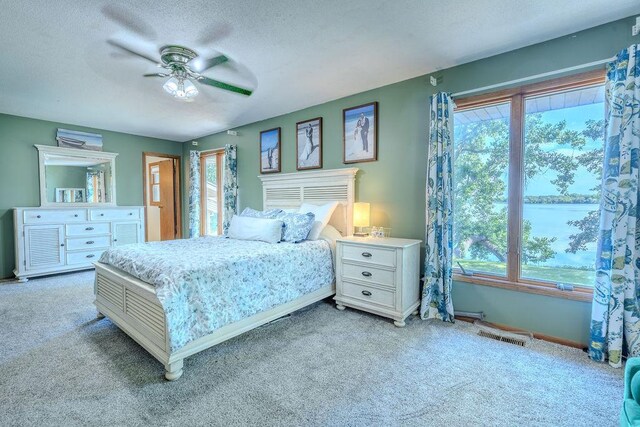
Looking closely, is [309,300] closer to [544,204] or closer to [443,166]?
[443,166]

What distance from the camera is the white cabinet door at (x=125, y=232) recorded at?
4.88 m

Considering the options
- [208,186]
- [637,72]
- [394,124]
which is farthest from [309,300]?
[208,186]

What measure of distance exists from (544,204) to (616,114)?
803 mm

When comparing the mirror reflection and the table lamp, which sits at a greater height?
the mirror reflection

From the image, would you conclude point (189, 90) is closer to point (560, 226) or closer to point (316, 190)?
point (316, 190)

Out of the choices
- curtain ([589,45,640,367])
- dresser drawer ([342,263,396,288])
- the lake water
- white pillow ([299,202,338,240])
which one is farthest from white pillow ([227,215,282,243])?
curtain ([589,45,640,367])

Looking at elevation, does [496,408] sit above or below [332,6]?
below

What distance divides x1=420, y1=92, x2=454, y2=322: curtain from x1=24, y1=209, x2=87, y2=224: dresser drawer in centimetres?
518

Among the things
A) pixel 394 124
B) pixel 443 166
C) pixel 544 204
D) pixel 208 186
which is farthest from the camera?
pixel 208 186

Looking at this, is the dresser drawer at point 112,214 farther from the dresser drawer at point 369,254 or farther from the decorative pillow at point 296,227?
the dresser drawer at point 369,254

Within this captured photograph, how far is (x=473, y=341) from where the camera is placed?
2348 mm

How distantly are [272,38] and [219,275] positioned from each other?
1.90m

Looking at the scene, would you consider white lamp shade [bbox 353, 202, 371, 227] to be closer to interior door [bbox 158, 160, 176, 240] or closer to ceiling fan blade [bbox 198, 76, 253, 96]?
ceiling fan blade [bbox 198, 76, 253, 96]

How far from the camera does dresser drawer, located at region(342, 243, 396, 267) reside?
2688 millimetres
